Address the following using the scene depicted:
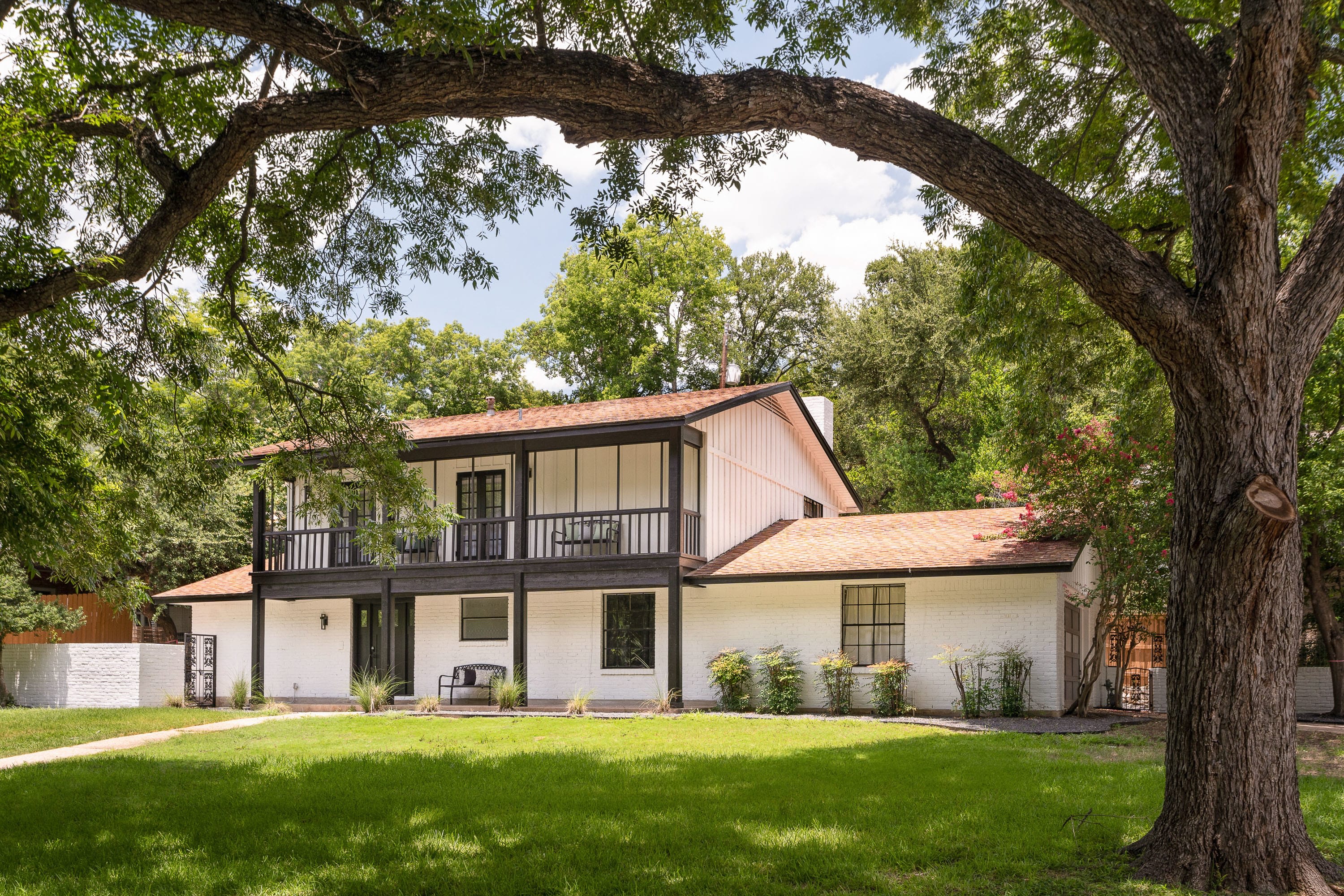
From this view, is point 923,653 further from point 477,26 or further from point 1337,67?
point 477,26

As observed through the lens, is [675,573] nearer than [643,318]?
Yes

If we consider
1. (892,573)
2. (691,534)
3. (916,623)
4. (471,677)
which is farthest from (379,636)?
(916,623)

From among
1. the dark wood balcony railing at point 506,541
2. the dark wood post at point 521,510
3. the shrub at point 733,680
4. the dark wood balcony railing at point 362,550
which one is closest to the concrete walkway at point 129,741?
the dark wood balcony railing at point 506,541

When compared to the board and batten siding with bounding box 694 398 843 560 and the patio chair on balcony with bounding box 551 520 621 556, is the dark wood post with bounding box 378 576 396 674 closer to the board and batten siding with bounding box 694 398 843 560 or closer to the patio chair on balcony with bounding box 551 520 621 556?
the patio chair on balcony with bounding box 551 520 621 556

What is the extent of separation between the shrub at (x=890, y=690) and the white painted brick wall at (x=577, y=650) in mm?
4189

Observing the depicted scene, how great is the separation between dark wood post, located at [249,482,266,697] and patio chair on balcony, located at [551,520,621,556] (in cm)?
634

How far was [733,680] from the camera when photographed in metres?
18.8

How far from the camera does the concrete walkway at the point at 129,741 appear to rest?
502 inches

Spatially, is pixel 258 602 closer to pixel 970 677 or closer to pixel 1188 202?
pixel 970 677

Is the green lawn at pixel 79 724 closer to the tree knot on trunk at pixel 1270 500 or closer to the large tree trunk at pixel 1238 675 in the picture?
the large tree trunk at pixel 1238 675

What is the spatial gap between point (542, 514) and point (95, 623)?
50.8 feet

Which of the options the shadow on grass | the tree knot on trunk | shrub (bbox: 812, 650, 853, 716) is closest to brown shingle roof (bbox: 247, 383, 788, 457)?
shrub (bbox: 812, 650, 853, 716)

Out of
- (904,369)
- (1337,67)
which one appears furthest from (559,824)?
(904,369)

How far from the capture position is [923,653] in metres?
18.5
